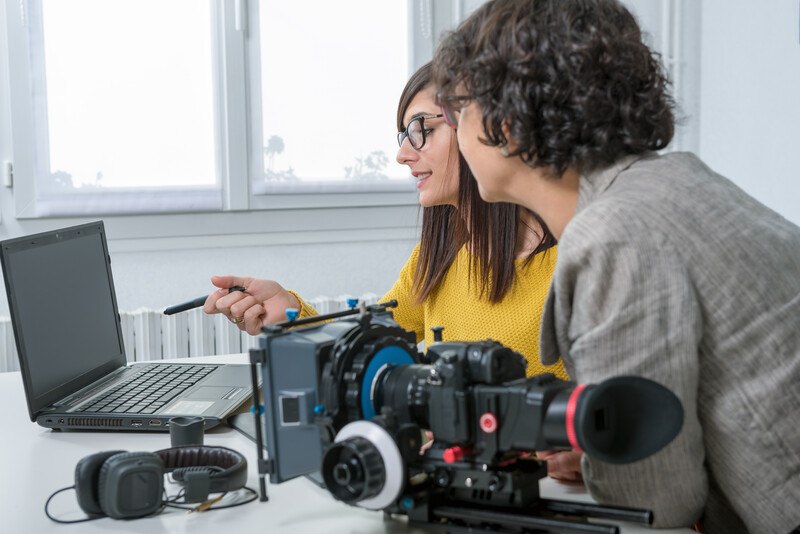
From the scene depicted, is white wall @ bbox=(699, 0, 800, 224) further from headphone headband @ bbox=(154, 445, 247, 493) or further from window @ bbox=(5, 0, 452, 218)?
headphone headband @ bbox=(154, 445, 247, 493)

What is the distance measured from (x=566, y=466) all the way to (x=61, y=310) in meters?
0.94

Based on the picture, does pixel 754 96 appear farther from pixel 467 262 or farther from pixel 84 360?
pixel 84 360

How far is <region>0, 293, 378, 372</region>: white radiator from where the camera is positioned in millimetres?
2930

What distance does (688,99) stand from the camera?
11.7 ft

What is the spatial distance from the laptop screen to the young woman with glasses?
0.23m

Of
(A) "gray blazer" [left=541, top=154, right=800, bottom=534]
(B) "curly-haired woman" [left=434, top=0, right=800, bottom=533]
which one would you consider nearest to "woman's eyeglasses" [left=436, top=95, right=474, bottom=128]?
(B) "curly-haired woman" [left=434, top=0, right=800, bottom=533]

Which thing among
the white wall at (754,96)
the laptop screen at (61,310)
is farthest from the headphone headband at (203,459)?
the white wall at (754,96)

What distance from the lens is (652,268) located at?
0.96 meters

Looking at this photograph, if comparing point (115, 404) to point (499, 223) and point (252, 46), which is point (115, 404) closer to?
point (499, 223)

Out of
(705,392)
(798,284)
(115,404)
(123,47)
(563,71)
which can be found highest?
(123,47)

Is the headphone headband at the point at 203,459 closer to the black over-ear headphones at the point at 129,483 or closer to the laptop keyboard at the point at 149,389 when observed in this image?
the black over-ear headphones at the point at 129,483

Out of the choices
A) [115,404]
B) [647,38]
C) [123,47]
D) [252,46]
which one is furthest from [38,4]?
[647,38]

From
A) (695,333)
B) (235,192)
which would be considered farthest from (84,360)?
(235,192)

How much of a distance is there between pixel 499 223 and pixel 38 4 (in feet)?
5.99
